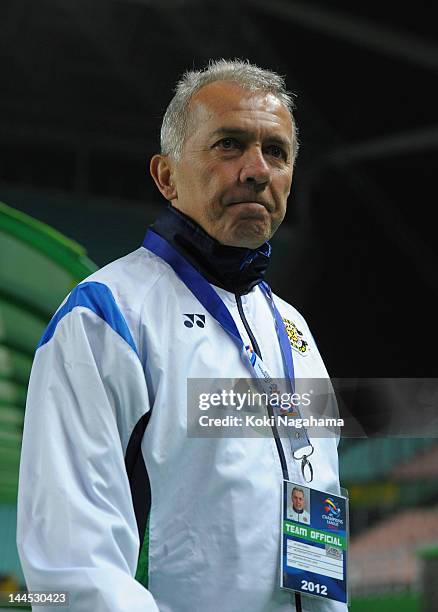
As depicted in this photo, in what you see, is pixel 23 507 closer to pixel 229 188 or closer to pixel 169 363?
pixel 169 363

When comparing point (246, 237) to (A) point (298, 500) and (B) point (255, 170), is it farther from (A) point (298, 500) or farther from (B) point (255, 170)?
(A) point (298, 500)

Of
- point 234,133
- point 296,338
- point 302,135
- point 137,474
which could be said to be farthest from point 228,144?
point 302,135

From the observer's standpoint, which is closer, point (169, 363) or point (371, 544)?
point (169, 363)

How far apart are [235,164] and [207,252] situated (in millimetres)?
161

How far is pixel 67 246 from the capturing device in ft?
9.25

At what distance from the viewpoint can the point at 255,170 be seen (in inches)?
72.4

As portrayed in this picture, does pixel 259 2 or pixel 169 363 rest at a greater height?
pixel 259 2

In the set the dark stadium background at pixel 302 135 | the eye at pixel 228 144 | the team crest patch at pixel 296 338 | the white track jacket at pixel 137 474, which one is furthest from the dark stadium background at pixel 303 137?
the white track jacket at pixel 137 474

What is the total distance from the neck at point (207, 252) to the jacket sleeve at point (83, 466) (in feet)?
0.79

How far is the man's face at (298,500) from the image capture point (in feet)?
5.64

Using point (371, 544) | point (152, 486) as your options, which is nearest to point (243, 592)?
point (152, 486)

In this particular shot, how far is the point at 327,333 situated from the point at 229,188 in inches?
47.8

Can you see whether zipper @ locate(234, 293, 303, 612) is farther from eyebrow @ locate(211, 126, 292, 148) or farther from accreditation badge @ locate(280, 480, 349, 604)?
eyebrow @ locate(211, 126, 292, 148)

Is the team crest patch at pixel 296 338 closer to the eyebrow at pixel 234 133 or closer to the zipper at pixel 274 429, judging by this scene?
the zipper at pixel 274 429
